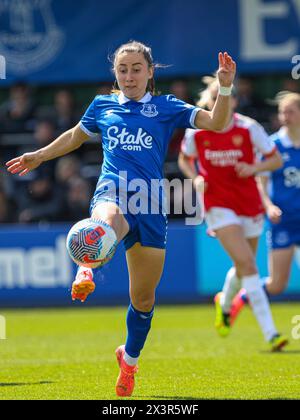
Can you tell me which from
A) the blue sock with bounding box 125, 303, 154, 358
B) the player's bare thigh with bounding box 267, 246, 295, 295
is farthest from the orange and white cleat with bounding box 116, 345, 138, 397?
the player's bare thigh with bounding box 267, 246, 295, 295

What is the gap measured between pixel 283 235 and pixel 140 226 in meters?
4.63

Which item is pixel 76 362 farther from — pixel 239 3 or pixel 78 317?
pixel 239 3

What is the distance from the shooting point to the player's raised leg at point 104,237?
226 inches

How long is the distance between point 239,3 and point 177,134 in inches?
99.7

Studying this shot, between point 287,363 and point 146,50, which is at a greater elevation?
point 146,50

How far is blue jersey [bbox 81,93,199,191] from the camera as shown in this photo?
21.5 feet

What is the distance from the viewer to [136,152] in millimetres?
6535

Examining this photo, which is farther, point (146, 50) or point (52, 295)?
point (52, 295)

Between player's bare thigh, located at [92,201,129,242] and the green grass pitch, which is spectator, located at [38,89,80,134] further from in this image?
player's bare thigh, located at [92,201,129,242]

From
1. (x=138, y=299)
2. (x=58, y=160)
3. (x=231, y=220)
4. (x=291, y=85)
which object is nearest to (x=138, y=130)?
(x=138, y=299)

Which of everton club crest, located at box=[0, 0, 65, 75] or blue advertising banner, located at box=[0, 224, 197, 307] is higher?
everton club crest, located at box=[0, 0, 65, 75]

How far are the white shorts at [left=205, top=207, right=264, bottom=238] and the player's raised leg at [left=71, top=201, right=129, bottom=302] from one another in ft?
11.2

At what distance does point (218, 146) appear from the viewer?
986 centimetres
